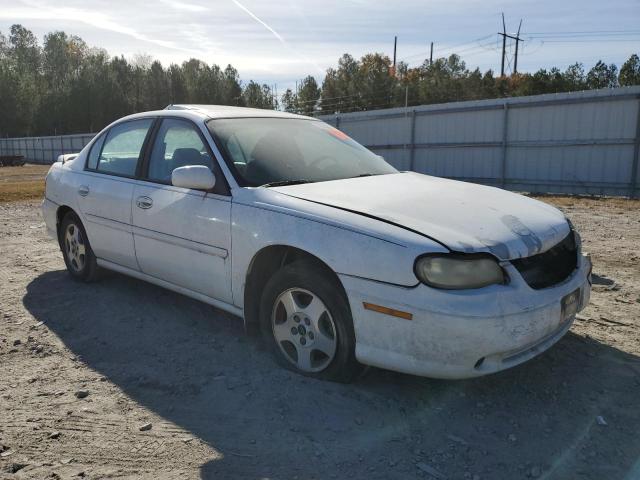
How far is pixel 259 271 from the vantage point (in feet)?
11.0

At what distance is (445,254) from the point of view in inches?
103

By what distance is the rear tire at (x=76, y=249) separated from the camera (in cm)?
495

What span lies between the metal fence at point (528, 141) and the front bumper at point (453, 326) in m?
13.1

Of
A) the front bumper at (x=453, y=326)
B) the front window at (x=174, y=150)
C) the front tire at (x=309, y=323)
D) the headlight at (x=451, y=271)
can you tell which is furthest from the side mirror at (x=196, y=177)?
the headlight at (x=451, y=271)

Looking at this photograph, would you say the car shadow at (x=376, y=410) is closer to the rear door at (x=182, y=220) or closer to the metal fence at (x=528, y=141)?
the rear door at (x=182, y=220)

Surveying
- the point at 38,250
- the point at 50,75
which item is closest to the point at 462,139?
the point at 38,250

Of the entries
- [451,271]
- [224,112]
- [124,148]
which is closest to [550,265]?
[451,271]

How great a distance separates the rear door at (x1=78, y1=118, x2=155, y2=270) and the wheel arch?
1.36m

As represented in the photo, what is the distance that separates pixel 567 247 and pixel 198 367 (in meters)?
2.35

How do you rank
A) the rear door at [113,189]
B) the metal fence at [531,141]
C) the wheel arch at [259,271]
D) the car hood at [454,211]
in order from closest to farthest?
the car hood at [454,211] < the wheel arch at [259,271] < the rear door at [113,189] < the metal fence at [531,141]

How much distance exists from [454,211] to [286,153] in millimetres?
1320

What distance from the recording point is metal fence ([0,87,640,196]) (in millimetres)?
14062

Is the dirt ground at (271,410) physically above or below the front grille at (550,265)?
below

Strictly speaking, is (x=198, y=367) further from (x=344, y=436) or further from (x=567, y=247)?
(x=567, y=247)
